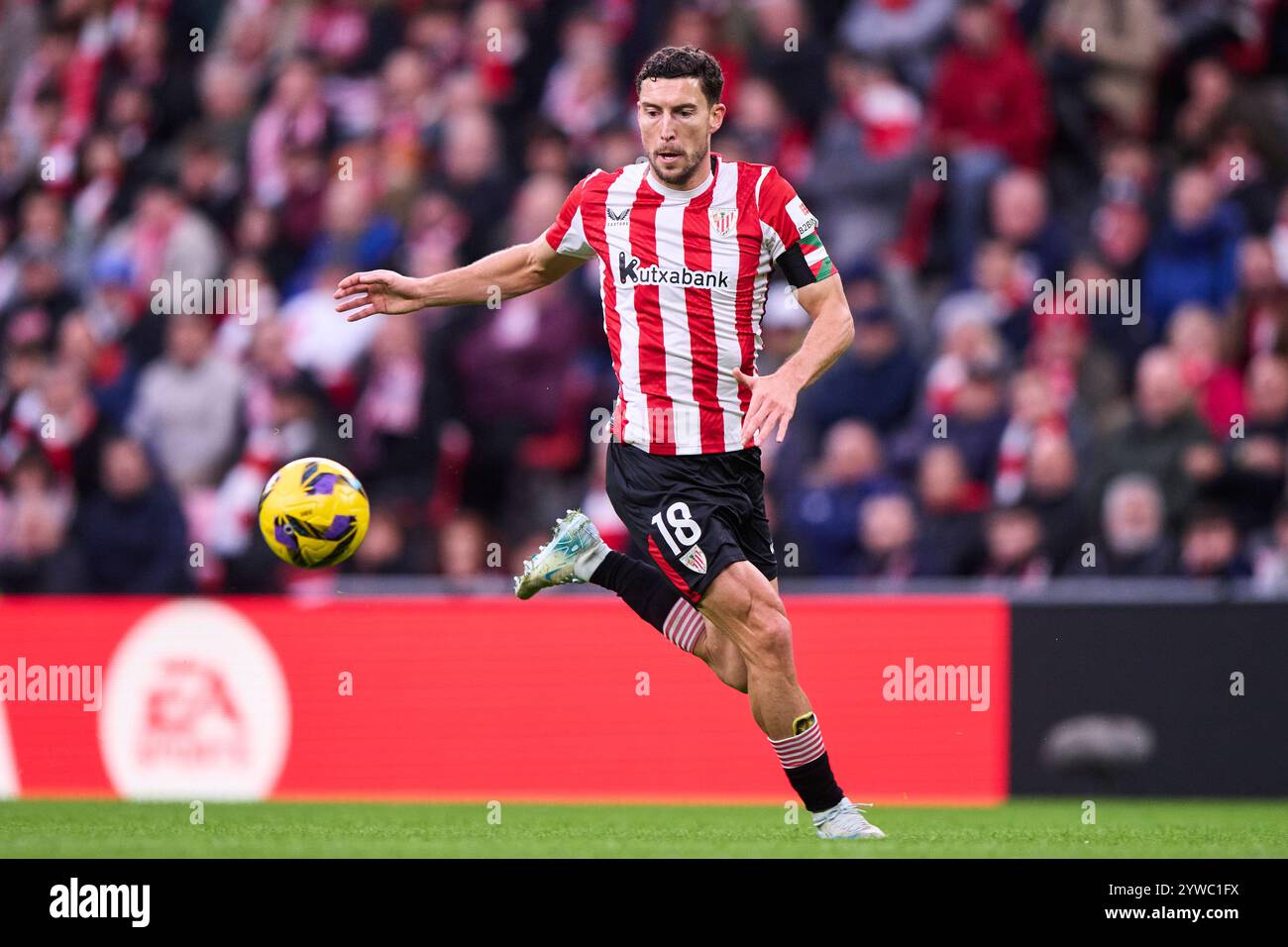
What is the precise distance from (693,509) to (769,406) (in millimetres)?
611

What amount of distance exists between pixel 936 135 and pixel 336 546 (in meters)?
6.26

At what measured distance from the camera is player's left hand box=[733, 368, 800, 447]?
277 inches

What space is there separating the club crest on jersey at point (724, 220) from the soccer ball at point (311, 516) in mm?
1846

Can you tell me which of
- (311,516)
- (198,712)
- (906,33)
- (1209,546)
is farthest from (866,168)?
(311,516)

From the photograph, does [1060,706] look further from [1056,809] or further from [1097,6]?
[1097,6]

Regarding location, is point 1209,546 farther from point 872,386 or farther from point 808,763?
point 808,763

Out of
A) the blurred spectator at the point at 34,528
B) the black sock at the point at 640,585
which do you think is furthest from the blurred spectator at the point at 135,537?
the black sock at the point at 640,585

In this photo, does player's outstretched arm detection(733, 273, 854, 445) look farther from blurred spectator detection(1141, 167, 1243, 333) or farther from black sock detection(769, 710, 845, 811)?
blurred spectator detection(1141, 167, 1243, 333)

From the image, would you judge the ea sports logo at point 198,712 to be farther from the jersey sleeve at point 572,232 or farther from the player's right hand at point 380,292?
the jersey sleeve at point 572,232

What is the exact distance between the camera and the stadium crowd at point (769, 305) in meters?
11.5

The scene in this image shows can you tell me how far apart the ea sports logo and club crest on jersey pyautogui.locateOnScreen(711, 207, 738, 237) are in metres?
3.73

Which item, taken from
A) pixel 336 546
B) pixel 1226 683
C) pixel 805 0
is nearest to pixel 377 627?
pixel 336 546

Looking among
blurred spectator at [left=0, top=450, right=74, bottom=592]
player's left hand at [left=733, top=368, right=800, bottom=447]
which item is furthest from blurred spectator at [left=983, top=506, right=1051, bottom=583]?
blurred spectator at [left=0, top=450, right=74, bottom=592]

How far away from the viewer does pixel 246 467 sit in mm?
12562
